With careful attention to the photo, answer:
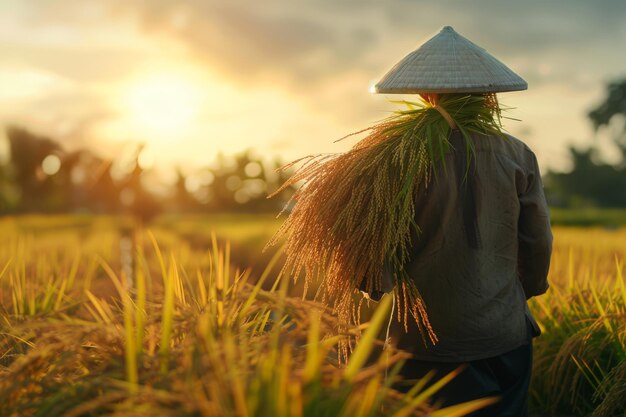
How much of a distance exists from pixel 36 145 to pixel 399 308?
67.7 m

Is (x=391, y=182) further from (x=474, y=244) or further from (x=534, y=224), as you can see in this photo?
(x=534, y=224)

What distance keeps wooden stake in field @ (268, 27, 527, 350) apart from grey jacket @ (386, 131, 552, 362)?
0.05 m

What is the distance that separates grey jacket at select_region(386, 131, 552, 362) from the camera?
3.03m

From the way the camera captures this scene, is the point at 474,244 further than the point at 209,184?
No

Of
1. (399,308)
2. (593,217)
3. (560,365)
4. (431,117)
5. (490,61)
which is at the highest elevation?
(490,61)

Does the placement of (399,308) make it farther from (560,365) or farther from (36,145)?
(36,145)

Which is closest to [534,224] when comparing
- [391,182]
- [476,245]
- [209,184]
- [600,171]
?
[476,245]

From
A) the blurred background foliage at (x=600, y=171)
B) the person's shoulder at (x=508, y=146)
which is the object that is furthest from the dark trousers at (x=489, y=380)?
the blurred background foliage at (x=600, y=171)

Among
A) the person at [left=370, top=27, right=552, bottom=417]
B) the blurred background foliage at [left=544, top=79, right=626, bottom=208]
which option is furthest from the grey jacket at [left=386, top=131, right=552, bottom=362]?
the blurred background foliage at [left=544, top=79, right=626, bottom=208]

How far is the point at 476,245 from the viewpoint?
3.04 meters

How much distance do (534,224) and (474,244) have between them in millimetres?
346

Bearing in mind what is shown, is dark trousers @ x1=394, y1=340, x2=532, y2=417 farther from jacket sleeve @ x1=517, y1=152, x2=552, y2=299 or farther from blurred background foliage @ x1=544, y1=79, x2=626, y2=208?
blurred background foliage @ x1=544, y1=79, x2=626, y2=208

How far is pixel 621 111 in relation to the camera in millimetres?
49031

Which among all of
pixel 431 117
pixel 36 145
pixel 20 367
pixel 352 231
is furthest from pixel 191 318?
pixel 36 145
